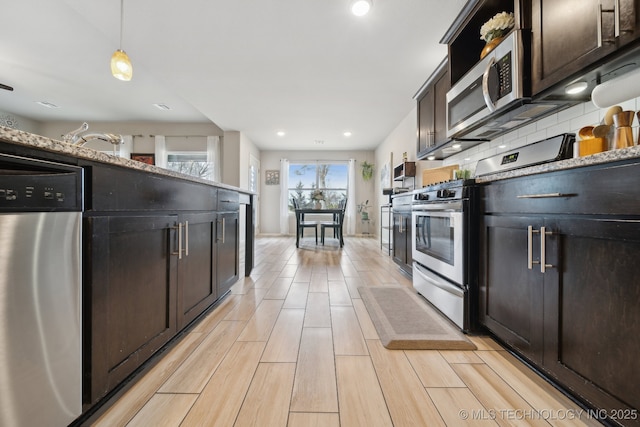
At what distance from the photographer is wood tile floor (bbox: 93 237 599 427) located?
92cm

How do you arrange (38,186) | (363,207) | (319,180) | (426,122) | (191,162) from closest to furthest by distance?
(38,186)
(426,122)
(191,162)
(363,207)
(319,180)

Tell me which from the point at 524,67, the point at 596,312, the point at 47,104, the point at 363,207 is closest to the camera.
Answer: the point at 596,312

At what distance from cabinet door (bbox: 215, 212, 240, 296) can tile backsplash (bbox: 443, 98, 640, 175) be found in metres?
2.25

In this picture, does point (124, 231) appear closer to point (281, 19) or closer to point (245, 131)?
point (281, 19)

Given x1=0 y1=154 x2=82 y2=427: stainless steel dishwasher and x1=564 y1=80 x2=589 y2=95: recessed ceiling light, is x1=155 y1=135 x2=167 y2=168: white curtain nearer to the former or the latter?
x1=0 y1=154 x2=82 y2=427: stainless steel dishwasher

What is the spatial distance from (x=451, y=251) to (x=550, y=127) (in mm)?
1007

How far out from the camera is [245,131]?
5.89m

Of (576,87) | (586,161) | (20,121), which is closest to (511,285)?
(586,161)

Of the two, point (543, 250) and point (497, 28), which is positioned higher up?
point (497, 28)

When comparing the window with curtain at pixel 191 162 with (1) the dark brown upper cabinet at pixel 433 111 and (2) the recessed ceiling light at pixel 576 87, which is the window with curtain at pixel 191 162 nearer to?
(1) the dark brown upper cabinet at pixel 433 111

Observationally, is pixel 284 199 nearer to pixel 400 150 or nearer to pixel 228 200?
pixel 400 150

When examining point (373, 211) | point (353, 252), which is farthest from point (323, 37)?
point (373, 211)

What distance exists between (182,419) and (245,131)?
570 cm

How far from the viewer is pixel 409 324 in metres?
1.65
